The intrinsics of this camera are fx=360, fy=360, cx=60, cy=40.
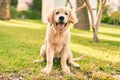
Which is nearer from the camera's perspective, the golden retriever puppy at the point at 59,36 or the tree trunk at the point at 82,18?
the golden retriever puppy at the point at 59,36

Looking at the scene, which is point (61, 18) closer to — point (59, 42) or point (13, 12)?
point (59, 42)

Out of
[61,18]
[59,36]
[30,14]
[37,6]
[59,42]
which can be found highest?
[61,18]

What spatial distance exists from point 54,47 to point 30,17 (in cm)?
2724

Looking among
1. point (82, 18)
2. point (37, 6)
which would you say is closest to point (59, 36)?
point (82, 18)

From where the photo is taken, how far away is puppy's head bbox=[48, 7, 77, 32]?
6.37m

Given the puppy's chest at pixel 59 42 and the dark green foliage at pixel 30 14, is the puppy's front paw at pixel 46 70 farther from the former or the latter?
the dark green foliage at pixel 30 14

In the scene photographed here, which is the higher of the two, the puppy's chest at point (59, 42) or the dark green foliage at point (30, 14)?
the puppy's chest at point (59, 42)

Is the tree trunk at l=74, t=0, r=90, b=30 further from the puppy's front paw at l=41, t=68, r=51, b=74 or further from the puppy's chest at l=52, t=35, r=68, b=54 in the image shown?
the puppy's front paw at l=41, t=68, r=51, b=74

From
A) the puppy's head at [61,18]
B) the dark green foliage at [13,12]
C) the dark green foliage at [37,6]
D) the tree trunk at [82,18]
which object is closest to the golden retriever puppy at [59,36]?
the puppy's head at [61,18]

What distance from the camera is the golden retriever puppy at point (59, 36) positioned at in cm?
641

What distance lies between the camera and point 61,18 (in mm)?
6340

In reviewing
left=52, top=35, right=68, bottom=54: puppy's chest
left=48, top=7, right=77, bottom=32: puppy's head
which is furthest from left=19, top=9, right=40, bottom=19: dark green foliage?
left=48, top=7, right=77, bottom=32: puppy's head

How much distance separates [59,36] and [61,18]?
1.44 feet

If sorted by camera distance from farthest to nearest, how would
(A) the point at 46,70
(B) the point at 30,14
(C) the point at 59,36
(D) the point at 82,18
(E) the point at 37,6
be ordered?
1. (E) the point at 37,6
2. (B) the point at 30,14
3. (D) the point at 82,18
4. (C) the point at 59,36
5. (A) the point at 46,70
